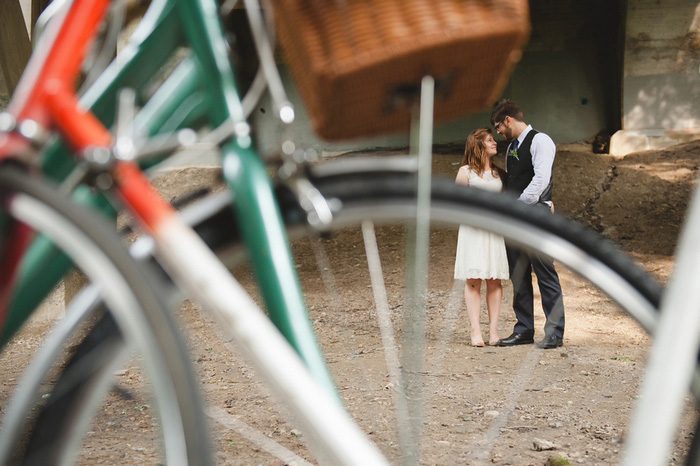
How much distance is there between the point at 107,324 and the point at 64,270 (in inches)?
13.1

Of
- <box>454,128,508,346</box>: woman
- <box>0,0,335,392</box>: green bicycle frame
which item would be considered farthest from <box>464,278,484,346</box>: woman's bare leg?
<box>0,0,335,392</box>: green bicycle frame

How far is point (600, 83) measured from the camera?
14.4 meters

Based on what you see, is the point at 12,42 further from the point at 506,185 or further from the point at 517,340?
the point at 517,340

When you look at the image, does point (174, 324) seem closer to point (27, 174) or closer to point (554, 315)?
point (27, 174)

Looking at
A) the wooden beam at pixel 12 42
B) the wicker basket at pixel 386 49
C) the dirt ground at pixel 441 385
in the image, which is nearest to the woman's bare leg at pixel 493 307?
the dirt ground at pixel 441 385

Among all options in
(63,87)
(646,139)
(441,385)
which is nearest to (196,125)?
(63,87)

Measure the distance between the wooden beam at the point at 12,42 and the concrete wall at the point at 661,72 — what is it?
10.1m

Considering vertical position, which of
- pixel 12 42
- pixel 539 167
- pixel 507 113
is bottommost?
pixel 539 167

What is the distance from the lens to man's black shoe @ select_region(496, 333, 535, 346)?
5926mm

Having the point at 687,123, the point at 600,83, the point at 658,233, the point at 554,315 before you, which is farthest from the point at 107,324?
the point at 600,83

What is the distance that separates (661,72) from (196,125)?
12.6 m

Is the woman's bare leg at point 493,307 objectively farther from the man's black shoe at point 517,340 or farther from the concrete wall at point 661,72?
the concrete wall at point 661,72

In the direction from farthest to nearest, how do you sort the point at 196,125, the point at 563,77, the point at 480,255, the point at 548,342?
the point at 563,77 < the point at 480,255 < the point at 548,342 < the point at 196,125

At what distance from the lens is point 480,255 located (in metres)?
5.62
